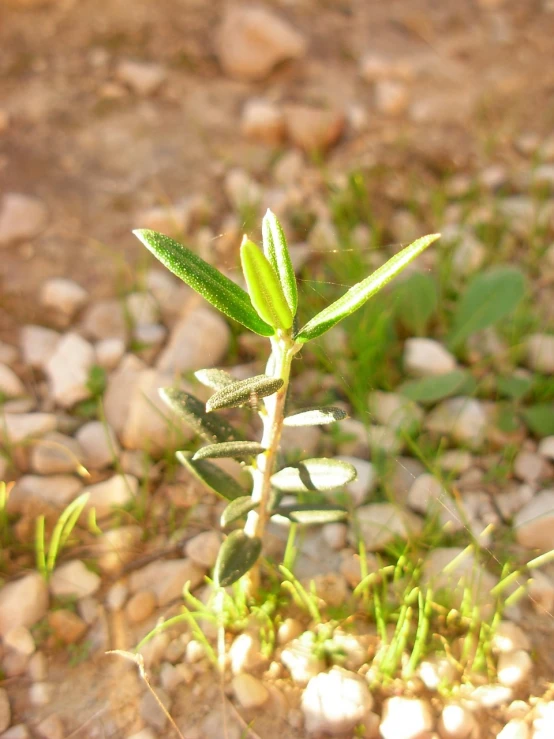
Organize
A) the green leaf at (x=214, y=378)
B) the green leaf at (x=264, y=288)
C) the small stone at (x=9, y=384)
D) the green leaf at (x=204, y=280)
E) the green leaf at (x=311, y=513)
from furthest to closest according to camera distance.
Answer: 1. the small stone at (x=9, y=384)
2. the green leaf at (x=311, y=513)
3. the green leaf at (x=214, y=378)
4. the green leaf at (x=204, y=280)
5. the green leaf at (x=264, y=288)

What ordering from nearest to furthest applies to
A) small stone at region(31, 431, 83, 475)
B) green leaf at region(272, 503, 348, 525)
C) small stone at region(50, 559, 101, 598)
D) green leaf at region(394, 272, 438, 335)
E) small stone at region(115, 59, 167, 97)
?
1. green leaf at region(272, 503, 348, 525)
2. small stone at region(50, 559, 101, 598)
3. small stone at region(31, 431, 83, 475)
4. green leaf at region(394, 272, 438, 335)
5. small stone at region(115, 59, 167, 97)

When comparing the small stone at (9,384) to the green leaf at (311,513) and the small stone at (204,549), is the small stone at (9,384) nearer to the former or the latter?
the small stone at (204,549)

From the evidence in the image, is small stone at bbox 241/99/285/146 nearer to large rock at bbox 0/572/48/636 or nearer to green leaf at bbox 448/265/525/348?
green leaf at bbox 448/265/525/348

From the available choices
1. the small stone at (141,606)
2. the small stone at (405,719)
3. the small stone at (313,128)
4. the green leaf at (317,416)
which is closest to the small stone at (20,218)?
the small stone at (313,128)

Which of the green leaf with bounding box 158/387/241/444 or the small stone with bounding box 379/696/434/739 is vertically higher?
the green leaf with bounding box 158/387/241/444

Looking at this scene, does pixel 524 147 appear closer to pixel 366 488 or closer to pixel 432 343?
pixel 432 343

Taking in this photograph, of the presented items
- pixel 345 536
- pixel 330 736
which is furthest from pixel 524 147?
pixel 330 736

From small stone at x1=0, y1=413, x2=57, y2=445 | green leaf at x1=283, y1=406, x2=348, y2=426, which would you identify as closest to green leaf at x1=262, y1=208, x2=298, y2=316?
green leaf at x1=283, y1=406, x2=348, y2=426
